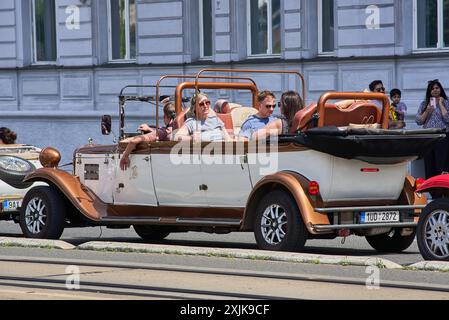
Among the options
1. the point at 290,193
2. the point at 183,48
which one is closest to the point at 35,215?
the point at 290,193

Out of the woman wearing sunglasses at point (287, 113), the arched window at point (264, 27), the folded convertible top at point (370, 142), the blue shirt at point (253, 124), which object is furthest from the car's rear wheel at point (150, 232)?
the arched window at point (264, 27)

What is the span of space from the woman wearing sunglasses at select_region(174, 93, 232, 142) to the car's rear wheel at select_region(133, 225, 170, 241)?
1578 millimetres

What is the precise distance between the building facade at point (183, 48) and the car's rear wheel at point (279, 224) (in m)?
11.2

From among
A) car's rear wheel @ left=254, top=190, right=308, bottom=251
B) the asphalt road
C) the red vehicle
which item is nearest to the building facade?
the asphalt road

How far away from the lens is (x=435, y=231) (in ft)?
41.4

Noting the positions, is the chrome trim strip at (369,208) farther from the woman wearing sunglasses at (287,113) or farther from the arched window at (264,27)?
the arched window at (264,27)

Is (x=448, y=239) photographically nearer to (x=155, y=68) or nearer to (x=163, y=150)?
(x=163, y=150)

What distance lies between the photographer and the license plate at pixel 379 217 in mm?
13523

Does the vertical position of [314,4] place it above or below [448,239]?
above

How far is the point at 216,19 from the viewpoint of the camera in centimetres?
2812

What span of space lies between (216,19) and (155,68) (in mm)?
1810

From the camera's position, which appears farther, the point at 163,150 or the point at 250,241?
the point at 250,241

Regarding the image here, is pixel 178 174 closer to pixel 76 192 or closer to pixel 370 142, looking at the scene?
pixel 76 192
